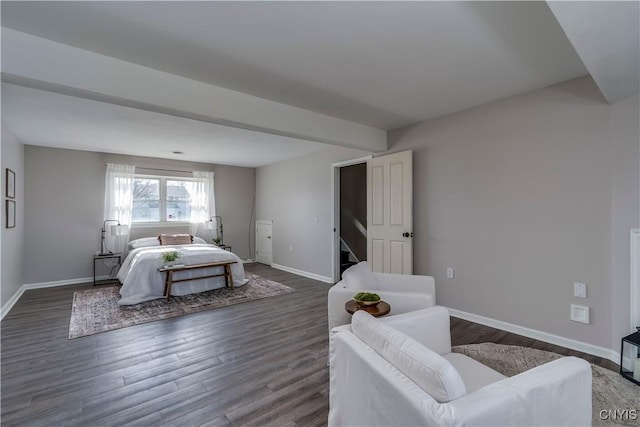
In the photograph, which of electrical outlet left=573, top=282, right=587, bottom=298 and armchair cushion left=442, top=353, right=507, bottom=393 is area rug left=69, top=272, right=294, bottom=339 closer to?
armchair cushion left=442, top=353, right=507, bottom=393

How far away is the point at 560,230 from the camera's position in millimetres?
2732

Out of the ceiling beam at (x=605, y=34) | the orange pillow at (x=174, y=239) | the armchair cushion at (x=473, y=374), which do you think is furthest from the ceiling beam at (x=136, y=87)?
the orange pillow at (x=174, y=239)

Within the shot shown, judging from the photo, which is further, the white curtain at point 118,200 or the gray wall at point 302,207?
the white curtain at point 118,200

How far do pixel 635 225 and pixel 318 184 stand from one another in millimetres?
4145

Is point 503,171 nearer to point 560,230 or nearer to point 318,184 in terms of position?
point 560,230

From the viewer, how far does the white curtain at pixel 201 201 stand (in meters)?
6.57

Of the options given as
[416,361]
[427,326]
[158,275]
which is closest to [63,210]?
[158,275]

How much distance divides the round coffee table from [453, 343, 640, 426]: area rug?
0.99 m

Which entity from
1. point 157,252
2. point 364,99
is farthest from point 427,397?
point 157,252

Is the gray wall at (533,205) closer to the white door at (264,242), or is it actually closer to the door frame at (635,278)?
the door frame at (635,278)

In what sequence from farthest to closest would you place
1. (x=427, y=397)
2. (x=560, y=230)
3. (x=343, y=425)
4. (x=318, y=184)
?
(x=318, y=184), (x=560, y=230), (x=343, y=425), (x=427, y=397)

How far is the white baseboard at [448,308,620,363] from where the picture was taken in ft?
8.14

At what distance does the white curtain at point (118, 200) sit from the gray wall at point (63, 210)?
0.47ft

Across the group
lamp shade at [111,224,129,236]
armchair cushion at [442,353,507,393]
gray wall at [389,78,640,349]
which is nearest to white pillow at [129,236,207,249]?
lamp shade at [111,224,129,236]
